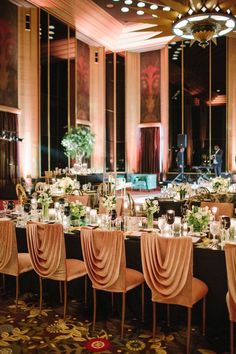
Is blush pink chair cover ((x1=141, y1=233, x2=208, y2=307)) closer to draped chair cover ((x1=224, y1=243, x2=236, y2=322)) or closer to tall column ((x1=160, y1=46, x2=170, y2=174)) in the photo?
draped chair cover ((x1=224, y1=243, x2=236, y2=322))

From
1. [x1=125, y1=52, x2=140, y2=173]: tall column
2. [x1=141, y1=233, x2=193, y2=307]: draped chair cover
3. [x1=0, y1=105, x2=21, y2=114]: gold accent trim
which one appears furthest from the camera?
[x1=125, y1=52, x2=140, y2=173]: tall column

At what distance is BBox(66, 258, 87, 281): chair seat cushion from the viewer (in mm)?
3461

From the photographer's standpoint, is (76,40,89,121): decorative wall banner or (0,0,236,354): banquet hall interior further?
(76,40,89,121): decorative wall banner

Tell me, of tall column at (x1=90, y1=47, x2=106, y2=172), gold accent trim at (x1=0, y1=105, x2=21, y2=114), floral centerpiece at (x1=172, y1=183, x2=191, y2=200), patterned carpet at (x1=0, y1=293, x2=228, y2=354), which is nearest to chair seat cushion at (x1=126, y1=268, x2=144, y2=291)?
patterned carpet at (x1=0, y1=293, x2=228, y2=354)

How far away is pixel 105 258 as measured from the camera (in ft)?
10.4

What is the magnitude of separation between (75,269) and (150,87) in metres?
13.2

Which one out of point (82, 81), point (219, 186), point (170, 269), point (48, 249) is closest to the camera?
point (170, 269)

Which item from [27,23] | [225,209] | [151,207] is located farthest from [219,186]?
[27,23]

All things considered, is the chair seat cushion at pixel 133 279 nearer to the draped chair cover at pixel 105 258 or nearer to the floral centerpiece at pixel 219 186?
the draped chair cover at pixel 105 258

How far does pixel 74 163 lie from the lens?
13852 millimetres

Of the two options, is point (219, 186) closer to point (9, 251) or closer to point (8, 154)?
point (9, 251)

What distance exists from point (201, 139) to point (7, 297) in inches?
481

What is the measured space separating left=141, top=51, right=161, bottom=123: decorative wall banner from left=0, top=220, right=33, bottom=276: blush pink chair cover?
41.3 feet

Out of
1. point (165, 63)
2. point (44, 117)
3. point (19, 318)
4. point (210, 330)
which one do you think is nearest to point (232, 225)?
point (210, 330)
